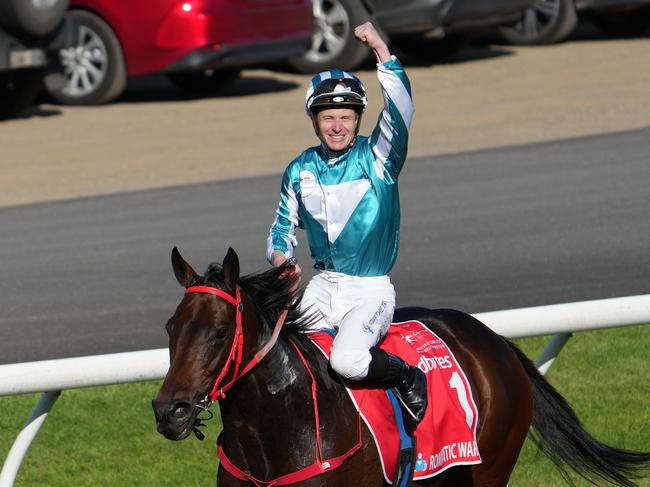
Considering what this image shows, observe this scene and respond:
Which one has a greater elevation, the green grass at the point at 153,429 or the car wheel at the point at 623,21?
the green grass at the point at 153,429

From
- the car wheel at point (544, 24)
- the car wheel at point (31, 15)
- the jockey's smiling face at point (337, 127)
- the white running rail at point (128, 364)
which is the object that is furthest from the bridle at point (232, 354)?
the car wheel at point (544, 24)

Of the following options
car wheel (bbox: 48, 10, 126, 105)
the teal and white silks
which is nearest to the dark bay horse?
the teal and white silks

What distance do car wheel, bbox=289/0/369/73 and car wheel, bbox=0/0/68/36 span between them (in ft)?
11.8

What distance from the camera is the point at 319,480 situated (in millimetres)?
5492

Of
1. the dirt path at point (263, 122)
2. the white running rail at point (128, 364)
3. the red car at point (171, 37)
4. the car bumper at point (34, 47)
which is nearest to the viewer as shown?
the white running rail at point (128, 364)

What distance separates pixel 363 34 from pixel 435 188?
822 centimetres

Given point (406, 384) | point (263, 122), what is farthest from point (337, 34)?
point (406, 384)

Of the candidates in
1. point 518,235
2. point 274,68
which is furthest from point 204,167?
point 274,68

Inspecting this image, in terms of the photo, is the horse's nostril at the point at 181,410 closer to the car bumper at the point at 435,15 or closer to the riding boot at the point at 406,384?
the riding boot at the point at 406,384

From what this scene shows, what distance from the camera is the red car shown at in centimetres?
1700

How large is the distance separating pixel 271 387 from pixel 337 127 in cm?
103

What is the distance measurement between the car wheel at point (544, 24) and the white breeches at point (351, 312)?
1481 centimetres

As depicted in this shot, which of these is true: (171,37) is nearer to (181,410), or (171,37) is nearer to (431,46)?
(431,46)

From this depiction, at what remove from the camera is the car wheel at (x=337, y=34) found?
1867 cm
